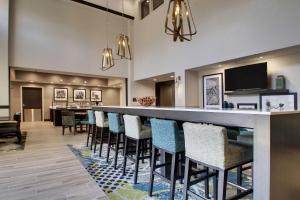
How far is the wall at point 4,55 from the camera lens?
20.4 ft

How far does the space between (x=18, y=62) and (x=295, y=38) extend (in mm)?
7795

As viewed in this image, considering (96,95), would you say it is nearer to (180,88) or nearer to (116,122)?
(180,88)

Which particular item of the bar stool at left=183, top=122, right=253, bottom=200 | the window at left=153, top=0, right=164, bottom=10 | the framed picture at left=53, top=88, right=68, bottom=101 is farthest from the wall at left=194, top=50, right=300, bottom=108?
the framed picture at left=53, top=88, right=68, bottom=101

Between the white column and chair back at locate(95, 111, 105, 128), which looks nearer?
chair back at locate(95, 111, 105, 128)

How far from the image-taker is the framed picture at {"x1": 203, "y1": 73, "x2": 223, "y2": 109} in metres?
5.93

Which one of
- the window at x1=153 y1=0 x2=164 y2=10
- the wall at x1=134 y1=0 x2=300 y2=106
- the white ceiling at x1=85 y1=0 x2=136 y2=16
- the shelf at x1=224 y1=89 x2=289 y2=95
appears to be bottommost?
the shelf at x1=224 y1=89 x2=289 y2=95

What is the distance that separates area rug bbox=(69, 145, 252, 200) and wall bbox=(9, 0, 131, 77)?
5022 millimetres

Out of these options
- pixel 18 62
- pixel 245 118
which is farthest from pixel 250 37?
pixel 18 62

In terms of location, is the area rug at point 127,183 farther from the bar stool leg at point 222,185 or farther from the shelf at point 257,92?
the shelf at point 257,92

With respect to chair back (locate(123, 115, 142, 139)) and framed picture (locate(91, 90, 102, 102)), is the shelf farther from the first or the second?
framed picture (locate(91, 90, 102, 102))

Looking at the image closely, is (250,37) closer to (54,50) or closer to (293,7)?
(293,7)

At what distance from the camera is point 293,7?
3779 mm

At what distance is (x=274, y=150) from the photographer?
1333 millimetres

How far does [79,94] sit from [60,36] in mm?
5753
